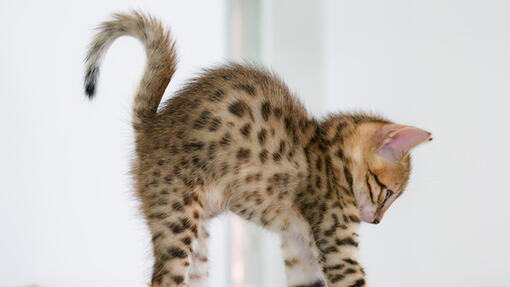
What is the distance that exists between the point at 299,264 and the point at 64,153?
0.71 m

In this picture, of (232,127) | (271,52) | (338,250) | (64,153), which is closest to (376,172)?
(338,250)

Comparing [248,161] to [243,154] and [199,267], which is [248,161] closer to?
[243,154]

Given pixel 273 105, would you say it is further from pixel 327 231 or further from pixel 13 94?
pixel 13 94

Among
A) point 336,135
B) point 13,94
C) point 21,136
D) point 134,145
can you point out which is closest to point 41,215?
point 21,136

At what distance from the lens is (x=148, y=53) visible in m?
1.07

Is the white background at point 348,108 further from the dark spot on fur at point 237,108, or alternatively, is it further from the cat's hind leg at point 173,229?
the dark spot on fur at point 237,108

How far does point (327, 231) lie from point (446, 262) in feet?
2.09

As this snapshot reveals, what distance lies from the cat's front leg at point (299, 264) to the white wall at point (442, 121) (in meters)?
0.50

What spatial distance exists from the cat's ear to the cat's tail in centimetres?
45

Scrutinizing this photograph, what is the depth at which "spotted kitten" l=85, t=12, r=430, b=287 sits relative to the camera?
Result: 978 millimetres

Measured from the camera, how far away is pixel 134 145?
109cm

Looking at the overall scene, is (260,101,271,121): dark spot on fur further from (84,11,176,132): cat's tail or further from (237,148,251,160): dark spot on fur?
(84,11,176,132): cat's tail

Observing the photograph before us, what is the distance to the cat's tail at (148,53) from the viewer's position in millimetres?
1049

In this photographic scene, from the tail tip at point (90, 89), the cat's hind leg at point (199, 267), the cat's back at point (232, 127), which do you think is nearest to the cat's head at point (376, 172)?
the cat's back at point (232, 127)
